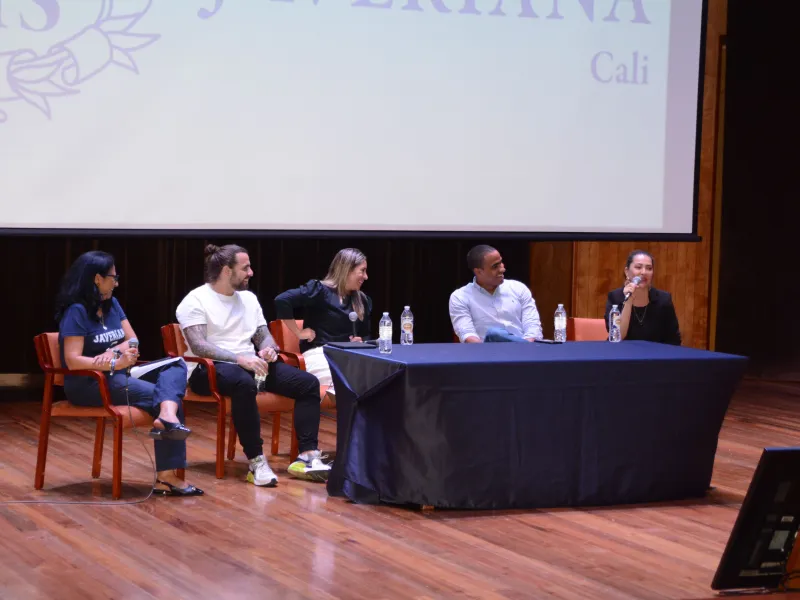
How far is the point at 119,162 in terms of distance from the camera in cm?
475

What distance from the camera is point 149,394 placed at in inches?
188

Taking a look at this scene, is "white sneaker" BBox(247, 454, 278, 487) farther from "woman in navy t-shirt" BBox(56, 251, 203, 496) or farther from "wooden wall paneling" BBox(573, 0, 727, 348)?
"wooden wall paneling" BBox(573, 0, 727, 348)

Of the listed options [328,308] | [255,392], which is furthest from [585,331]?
[255,392]

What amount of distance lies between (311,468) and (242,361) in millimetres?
544

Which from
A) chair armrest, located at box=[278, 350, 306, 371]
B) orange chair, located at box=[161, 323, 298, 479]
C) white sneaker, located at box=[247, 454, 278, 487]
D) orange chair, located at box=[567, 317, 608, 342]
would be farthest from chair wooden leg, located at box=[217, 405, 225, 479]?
orange chair, located at box=[567, 317, 608, 342]

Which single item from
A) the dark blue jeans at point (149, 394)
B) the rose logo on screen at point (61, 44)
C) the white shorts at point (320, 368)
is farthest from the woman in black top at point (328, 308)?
the rose logo on screen at point (61, 44)

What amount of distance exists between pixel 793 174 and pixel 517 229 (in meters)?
3.76

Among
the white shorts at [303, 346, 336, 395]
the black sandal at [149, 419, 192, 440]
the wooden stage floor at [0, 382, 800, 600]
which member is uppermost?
the white shorts at [303, 346, 336, 395]

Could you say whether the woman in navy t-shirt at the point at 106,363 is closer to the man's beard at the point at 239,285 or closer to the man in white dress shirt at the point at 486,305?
the man's beard at the point at 239,285

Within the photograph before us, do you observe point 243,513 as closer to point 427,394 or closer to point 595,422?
point 427,394

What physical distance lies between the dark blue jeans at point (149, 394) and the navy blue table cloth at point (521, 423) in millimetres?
651

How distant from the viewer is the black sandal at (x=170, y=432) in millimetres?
4660

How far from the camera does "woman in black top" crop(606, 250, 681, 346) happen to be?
18.1 feet

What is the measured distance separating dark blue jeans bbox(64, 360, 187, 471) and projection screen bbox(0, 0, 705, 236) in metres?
0.62
